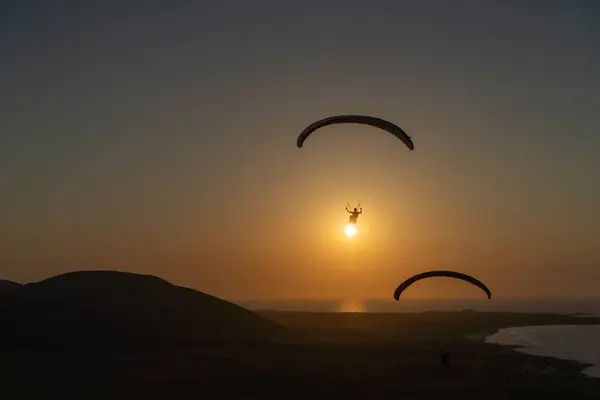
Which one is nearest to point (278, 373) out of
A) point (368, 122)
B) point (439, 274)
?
point (439, 274)

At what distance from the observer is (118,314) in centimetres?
5781

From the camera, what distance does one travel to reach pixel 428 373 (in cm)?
4316

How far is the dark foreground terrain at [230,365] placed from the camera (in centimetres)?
3562

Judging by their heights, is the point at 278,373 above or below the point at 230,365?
below

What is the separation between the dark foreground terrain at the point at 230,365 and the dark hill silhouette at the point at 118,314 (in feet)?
0.56

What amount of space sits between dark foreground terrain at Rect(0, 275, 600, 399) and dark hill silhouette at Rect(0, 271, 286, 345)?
171 millimetres

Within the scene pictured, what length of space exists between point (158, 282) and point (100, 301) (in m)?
7.46

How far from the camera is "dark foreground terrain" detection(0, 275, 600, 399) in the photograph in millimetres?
35625

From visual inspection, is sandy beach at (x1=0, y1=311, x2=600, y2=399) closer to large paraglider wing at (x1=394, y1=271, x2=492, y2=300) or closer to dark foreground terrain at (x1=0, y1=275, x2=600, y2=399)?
dark foreground terrain at (x1=0, y1=275, x2=600, y2=399)

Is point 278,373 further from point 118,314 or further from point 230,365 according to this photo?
point 118,314

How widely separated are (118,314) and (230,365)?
A: 1751 centimetres

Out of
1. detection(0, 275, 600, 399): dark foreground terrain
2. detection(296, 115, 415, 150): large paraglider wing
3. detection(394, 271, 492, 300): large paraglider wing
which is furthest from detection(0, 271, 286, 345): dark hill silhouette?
detection(296, 115, 415, 150): large paraglider wing

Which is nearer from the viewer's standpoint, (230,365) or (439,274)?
(439,274)

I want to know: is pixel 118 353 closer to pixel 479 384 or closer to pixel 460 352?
pixel 479 384
